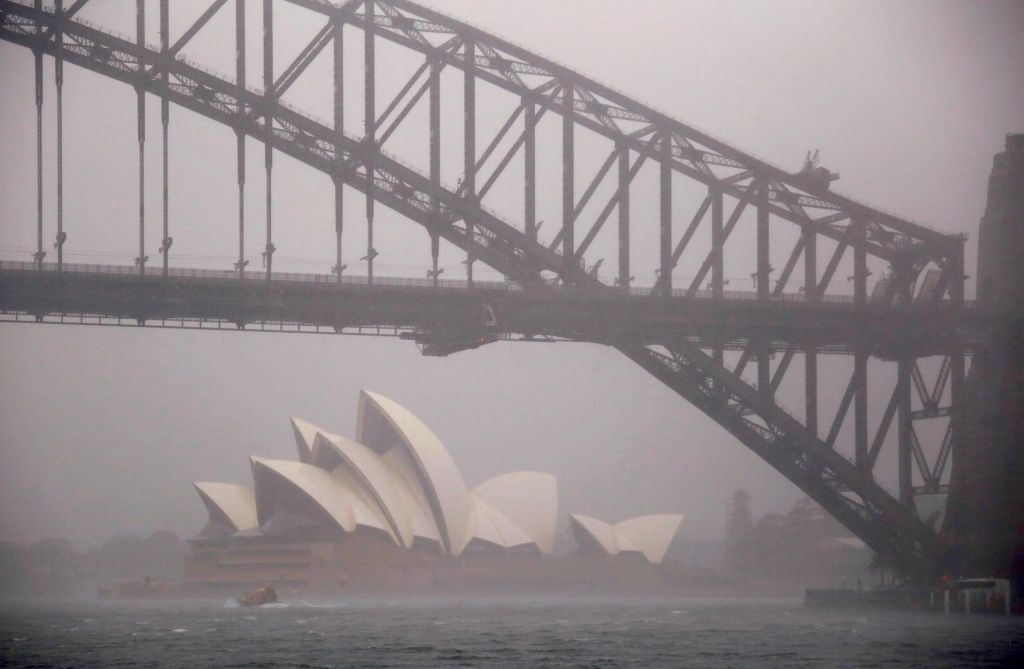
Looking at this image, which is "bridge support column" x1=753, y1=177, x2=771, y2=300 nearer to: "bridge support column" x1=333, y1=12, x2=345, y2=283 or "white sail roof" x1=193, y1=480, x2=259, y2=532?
"bridge support column" x1=333, y1=12, x2=345, y2=283

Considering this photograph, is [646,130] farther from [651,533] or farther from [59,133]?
[651,533]

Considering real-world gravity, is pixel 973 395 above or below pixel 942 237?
below

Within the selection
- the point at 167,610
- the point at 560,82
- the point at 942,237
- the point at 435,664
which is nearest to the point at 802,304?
the point at 942,237

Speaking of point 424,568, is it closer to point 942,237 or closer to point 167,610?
point 167,610


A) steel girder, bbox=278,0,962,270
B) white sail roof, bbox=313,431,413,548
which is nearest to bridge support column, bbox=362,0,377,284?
steel girder, bbox=278,0,962,270

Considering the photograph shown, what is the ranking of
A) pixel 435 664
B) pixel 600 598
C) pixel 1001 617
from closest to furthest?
pixel 435 664, pixel 1001 617, pixel 600 598

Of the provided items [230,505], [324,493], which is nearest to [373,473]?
[324,493]

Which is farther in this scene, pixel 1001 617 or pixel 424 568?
pixel 424 568
